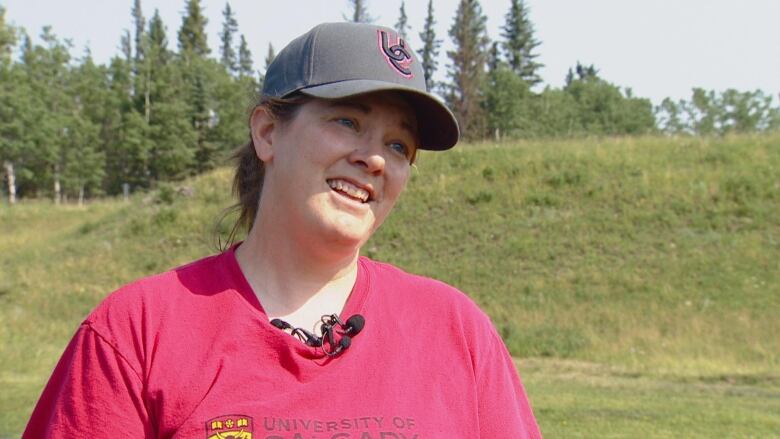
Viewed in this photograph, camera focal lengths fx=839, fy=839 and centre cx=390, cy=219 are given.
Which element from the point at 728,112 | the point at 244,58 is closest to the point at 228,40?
the point at 244,58

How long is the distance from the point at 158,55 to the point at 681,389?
59.4 metres

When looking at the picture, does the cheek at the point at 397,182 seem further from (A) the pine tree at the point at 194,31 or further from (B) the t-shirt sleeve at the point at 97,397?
(A) the pine tree at the point at 194,31

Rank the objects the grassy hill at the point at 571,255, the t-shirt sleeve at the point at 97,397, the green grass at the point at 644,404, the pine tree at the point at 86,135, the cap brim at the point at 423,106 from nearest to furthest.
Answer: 1. the t-shirt sleeve at the point at 97,397
2. the cap brim at the point at 423,106
3. the green grass at the point at 644,404
4. the grassy hill at the point at 571,255
5. the pine tree at the point at 86,135

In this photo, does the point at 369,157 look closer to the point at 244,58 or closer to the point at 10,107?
the point at 10,107

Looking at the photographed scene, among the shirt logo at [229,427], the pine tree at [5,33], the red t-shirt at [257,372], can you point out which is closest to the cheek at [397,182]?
the red t-shirt at [257,372]

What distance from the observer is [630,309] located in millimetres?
16859

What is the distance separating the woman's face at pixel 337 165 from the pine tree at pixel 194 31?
7124cm

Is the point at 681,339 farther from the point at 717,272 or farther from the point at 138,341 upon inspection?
the point at 138,341

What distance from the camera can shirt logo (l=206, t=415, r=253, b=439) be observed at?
1.74 m

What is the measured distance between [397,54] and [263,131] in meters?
0.41

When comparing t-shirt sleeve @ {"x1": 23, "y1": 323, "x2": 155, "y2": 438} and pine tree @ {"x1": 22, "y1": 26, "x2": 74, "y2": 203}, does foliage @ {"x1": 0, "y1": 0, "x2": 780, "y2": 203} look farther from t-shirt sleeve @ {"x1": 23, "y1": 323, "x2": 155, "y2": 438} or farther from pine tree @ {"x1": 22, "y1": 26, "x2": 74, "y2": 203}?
t-shirt sleeve @ {"x1": 23, "y1": 323, "x2": 155, "y2": 438}

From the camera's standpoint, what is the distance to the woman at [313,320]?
1752 mm

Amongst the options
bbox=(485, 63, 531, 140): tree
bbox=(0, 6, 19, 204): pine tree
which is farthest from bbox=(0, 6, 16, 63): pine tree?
bbox=(485, 63, 531, 140): tree

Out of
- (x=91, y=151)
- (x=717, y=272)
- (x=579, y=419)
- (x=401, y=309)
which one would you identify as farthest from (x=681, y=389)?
(x=91, y=151)
